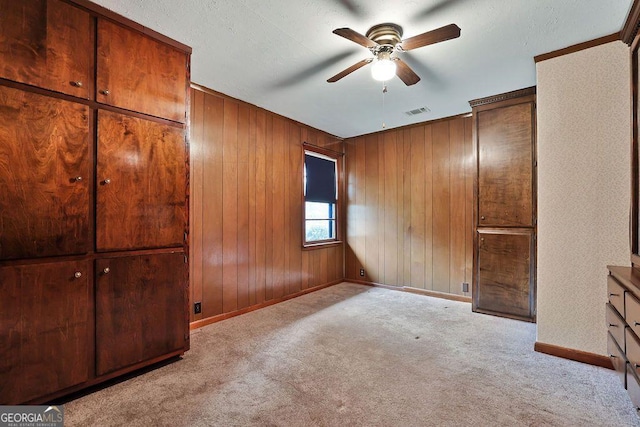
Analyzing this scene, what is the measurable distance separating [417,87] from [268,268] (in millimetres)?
2805

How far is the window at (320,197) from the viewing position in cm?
471

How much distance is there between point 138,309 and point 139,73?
5.67 feet

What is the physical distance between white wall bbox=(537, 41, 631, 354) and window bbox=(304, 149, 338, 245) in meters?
2.97

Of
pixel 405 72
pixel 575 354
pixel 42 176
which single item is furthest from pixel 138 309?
pixel 575 354

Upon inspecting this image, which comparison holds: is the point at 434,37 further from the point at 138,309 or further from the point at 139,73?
the point at 138,309

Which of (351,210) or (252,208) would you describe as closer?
(252,208)

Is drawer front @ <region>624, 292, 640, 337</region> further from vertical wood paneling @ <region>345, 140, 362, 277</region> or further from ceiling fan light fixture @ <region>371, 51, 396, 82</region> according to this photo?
vertical wood paneling @ <region>345, 140, 362, 277</region>

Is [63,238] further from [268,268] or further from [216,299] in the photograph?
[268,268]

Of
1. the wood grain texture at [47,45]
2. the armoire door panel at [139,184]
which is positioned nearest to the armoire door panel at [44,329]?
the armoire door panel at [139,184]

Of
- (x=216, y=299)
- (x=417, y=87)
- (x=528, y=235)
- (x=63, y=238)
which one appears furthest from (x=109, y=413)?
(x=528, y=235)

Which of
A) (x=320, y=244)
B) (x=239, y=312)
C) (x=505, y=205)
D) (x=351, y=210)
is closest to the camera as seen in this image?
(x=505, y=205)

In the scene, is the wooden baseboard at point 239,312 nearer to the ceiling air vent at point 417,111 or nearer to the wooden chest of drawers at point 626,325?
the ceiling air vent at point 417,111

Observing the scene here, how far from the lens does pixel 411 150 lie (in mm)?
4582

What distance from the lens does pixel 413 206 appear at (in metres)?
4.56
